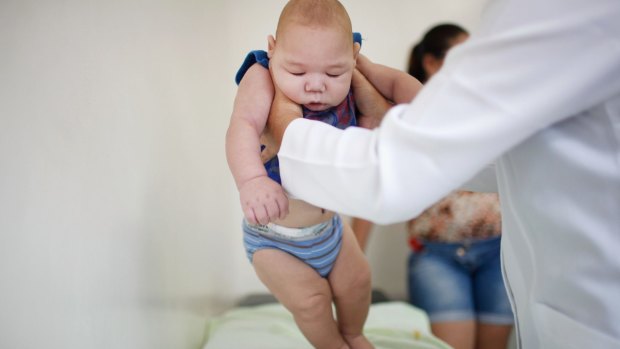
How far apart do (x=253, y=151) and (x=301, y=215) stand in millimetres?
198

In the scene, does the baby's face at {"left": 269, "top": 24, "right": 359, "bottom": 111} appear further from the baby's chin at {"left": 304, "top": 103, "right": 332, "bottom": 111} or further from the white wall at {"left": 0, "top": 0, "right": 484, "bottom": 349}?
the white wall at {"left": 0, "top": 0, "right": 484, "bottom": 349}

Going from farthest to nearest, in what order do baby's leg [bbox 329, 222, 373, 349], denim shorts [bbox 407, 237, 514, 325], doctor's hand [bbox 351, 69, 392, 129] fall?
1. denim shorts [bbox 407, 237, 514, 325]
2. baby's leg [bbox 329, 222, 373, 349]
3. doctor's hand [bbox 351, 69, 392, 129]

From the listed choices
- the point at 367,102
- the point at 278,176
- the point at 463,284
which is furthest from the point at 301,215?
the point at 463,284

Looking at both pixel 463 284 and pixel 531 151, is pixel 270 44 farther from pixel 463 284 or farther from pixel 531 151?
pixel 463 284

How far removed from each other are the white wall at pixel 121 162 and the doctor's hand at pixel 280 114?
0.42ft

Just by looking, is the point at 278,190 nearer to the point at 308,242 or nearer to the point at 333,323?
the point at 308,242

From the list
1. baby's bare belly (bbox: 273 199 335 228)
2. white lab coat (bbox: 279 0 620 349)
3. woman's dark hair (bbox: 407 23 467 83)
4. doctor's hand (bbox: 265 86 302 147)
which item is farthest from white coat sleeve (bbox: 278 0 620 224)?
woman's dark hair (bbox: 407 23 467 83)

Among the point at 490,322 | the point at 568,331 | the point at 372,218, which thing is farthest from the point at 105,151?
the point at 490,322

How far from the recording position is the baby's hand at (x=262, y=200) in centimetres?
57

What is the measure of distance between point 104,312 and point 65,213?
0.51 feet

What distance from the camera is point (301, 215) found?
77 centimetres

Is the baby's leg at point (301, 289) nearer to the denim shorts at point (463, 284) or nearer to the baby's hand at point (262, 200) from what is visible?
the baby's hand at point (262, 200)

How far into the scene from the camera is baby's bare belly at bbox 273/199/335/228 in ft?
2.48

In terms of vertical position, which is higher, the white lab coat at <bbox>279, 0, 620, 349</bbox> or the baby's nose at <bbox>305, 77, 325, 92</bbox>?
the baby's nose at <bbox>305, 77, 325, 92</bbox>
